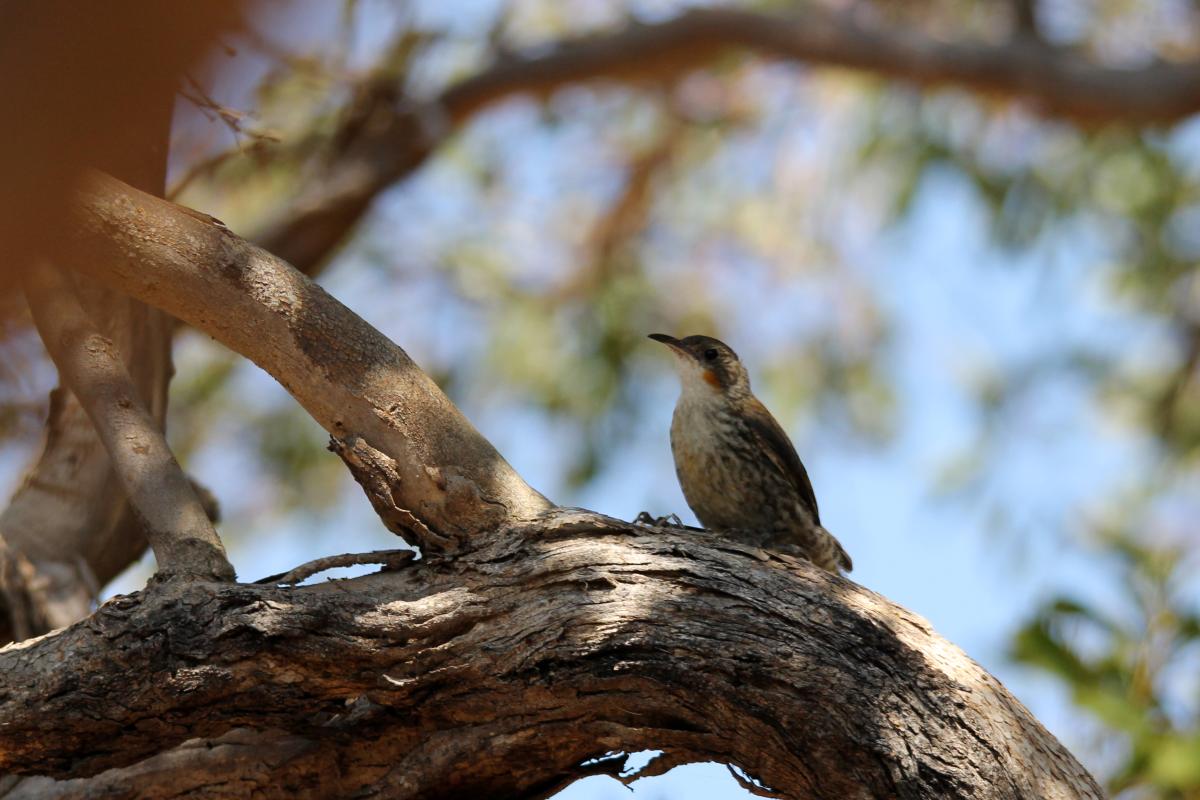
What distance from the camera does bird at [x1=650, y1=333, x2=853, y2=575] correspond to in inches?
176

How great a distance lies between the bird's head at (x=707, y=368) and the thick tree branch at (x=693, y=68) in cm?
256

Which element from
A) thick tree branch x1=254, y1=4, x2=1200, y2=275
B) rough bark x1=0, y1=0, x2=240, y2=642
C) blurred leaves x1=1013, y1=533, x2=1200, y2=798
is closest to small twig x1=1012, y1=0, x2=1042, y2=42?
thick tree branch x1=254, y1=4, x2=1200, y2=275

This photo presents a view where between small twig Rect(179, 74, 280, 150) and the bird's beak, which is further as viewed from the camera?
the bird's beak

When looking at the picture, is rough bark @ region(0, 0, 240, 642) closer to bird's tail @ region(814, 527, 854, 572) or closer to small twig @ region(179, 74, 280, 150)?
small twig @ region(179, 74, 280, 150)

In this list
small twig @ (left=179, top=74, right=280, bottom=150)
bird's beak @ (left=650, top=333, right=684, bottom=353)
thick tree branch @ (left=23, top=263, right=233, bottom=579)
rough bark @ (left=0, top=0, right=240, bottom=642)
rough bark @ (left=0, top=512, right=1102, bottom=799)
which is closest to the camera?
rough bark @ (left=0, top=0, right=240, bottom=642)

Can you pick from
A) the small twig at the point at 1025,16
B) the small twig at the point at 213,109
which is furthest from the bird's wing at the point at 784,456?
the small twig at the point at 1025,16

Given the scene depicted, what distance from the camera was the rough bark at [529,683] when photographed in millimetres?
2748

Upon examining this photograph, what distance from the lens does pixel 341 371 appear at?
312cm

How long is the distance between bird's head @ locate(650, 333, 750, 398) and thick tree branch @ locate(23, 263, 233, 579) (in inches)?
86.5

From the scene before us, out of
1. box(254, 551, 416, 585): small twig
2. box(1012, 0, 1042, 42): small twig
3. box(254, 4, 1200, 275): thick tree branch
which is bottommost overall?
box(254, 551, 416, 585): small twig

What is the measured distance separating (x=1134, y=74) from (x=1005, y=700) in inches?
190

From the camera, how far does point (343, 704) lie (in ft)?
9.90

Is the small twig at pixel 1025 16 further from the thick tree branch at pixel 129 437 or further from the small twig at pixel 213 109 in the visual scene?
the thick tree branch at pixel 129 437

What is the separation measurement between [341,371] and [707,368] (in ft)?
6.91
